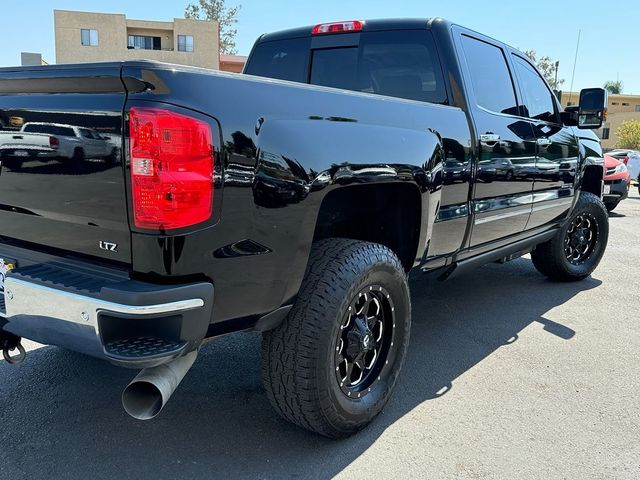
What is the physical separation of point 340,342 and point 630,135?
180 ft

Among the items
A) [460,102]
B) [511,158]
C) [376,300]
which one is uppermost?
[460,102]

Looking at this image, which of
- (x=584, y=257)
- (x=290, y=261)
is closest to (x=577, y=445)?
(x=290, y=261)

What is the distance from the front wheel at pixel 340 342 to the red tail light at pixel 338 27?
179 centimetres

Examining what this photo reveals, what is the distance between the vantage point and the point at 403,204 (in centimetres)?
296

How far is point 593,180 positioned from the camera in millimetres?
5523

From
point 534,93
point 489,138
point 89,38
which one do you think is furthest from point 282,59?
point 89,38

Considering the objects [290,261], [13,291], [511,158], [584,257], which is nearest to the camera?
[13,291]

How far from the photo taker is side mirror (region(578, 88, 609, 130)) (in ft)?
16.1

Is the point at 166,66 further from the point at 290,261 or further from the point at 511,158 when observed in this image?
the point at 511,158

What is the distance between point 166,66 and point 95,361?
220 centimetres

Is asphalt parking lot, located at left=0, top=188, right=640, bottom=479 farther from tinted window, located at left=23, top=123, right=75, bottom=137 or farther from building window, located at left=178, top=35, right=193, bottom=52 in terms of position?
building window, located at left=178, top=35, right=193, bottom=52

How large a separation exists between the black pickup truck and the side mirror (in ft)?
6.47

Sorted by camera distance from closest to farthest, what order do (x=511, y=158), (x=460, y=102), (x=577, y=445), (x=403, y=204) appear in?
(x=577, y=445) → (x=403, y=204) → (x=460, y=102) → (x=511, y=158)

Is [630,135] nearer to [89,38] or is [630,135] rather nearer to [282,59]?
[89,38]
